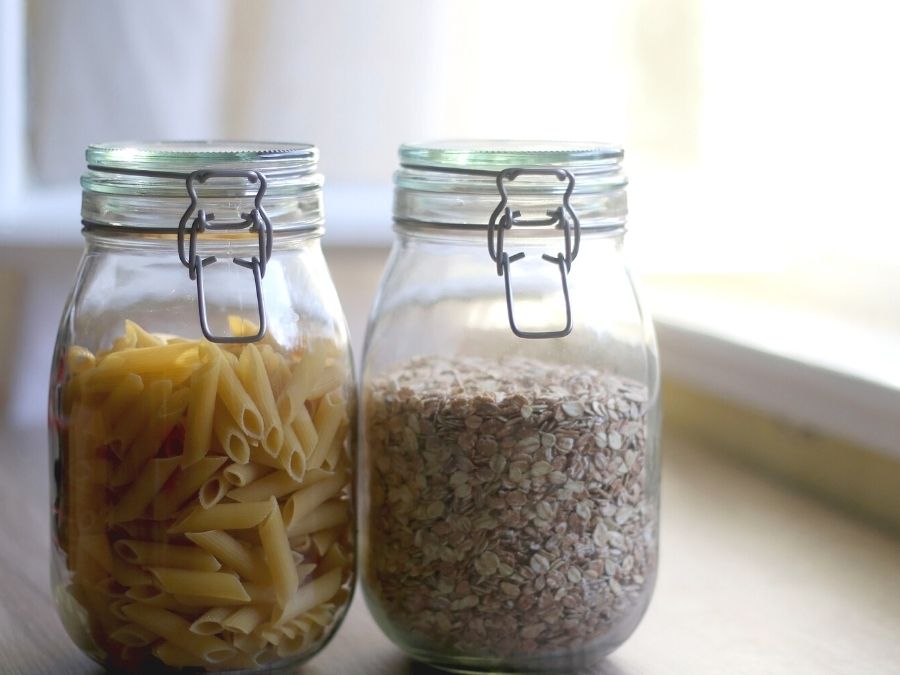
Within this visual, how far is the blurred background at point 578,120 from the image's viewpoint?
3.32 feet

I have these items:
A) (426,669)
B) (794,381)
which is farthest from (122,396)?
(794,381)

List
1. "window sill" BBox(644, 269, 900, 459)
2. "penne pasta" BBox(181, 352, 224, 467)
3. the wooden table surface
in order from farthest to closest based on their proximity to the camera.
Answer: "window sill" BBox(644, 269, 900, 459) → the wooden table surface → "penne pasta" BBox(181, 352, 224, 467)

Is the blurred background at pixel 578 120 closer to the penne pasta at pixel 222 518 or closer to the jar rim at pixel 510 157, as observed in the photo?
the jar rim at pixel 510 157

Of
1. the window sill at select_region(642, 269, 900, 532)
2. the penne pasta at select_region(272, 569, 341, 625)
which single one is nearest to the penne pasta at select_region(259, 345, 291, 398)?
the penne pasta at select_region(272, 569, 341, 625)

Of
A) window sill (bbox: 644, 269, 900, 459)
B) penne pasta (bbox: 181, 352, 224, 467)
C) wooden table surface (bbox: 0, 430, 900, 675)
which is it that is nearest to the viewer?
penne pasta (bbox: 181, 352, 224, 467)

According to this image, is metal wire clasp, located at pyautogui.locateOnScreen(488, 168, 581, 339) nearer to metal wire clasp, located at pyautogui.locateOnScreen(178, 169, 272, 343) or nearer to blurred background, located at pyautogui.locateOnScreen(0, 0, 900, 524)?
metal wire clasp, located at pyautogui.locateOnScreen(178, 169, 272, 343)

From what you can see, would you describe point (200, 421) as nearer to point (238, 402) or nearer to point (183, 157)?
point (238, 402)

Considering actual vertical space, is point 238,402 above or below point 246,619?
above

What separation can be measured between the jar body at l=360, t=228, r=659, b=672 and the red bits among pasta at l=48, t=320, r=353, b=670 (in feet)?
0.14

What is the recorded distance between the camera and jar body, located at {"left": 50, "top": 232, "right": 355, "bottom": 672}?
576mm

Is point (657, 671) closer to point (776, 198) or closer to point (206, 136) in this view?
point (776, 198)

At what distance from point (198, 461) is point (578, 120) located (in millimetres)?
848

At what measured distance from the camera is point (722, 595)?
2.60 ft

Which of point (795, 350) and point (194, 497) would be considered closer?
point (194, 497)
